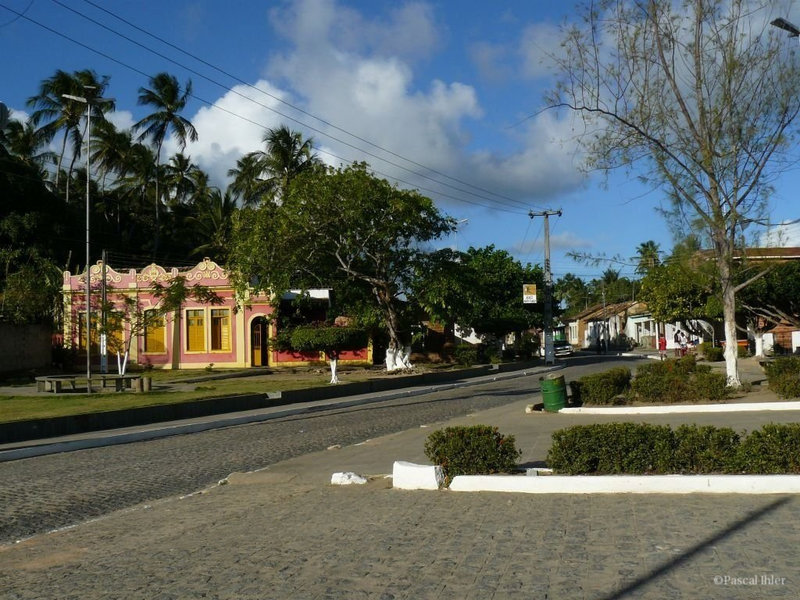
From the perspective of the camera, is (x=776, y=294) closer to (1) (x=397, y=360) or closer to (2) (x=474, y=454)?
(1) (x=397, y=360)

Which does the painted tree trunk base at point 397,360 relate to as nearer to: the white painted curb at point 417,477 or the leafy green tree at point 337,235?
the leafy green tree at point 337,235

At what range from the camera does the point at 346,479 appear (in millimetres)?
9883

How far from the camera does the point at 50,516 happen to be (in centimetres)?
896

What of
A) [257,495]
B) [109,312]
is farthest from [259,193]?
[257,495]

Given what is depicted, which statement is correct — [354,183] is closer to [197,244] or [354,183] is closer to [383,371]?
[383,371]

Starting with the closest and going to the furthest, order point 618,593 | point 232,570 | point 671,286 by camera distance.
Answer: point 618,593 < point 232,570 < point 671,286

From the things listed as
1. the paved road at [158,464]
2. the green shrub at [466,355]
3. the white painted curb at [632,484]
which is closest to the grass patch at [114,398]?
the paved road at [158,464]

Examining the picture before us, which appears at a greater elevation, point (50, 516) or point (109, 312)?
point (109, 312)

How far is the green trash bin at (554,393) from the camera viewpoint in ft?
59.7

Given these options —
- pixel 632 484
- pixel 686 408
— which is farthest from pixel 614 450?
pixel 686 408

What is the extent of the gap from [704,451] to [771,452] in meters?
0.64

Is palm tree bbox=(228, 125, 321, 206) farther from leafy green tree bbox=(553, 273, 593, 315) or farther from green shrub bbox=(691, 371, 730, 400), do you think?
leafy green tree bbox=(553, 273, 593, 315)

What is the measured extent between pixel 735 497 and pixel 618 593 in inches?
126

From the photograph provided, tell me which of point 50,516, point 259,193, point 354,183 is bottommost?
point 50,516
